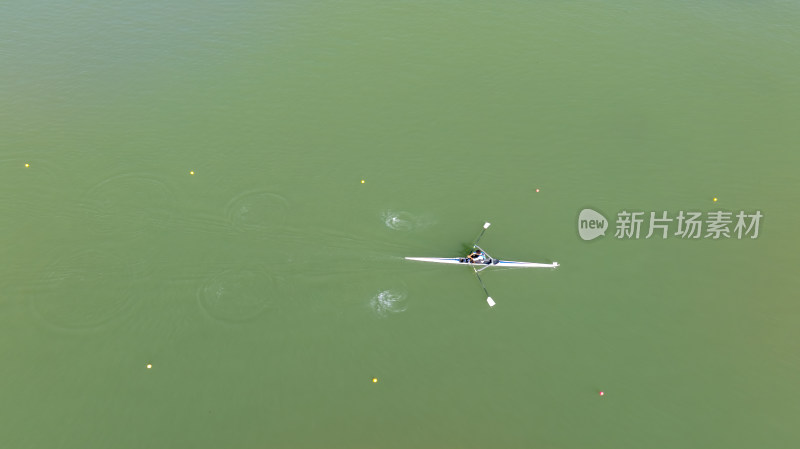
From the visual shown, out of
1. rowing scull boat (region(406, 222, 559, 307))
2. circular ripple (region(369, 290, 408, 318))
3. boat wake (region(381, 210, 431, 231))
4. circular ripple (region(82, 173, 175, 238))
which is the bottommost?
circular ripple (region(369, 290, 408, 318))

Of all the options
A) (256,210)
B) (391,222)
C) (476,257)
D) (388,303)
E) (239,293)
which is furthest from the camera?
(256,210)

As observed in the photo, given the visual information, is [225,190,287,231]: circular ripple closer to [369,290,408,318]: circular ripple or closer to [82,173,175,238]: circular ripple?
[82,173,175,238]: circular ripple

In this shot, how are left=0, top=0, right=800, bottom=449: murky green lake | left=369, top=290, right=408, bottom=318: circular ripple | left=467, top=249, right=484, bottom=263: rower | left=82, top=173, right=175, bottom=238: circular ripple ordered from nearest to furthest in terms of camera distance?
left=0, top=0, right=800, bottom=449: murky green lake < left=369, top=290, right=408, bottom=318: circular ripple < left=467, top=249, right=484, bottom=263: rower < left=82, top=173, right=175, bottom=238: circular ripple

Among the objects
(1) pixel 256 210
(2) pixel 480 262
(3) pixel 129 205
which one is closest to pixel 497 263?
(2) pixel 480 262

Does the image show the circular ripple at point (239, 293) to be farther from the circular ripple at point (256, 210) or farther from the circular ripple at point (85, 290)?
the circular ripple at point (85, 290)

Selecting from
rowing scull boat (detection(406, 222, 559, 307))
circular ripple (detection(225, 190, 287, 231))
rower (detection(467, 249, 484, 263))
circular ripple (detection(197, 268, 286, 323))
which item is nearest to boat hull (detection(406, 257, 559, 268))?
rowing scull boat (detection(406, 222, 559, 307))

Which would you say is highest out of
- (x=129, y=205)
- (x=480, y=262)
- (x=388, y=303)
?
(x=480, y=262)

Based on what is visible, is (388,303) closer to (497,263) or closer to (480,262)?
(480,262)

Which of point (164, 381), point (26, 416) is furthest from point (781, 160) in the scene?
point (26, 416)
